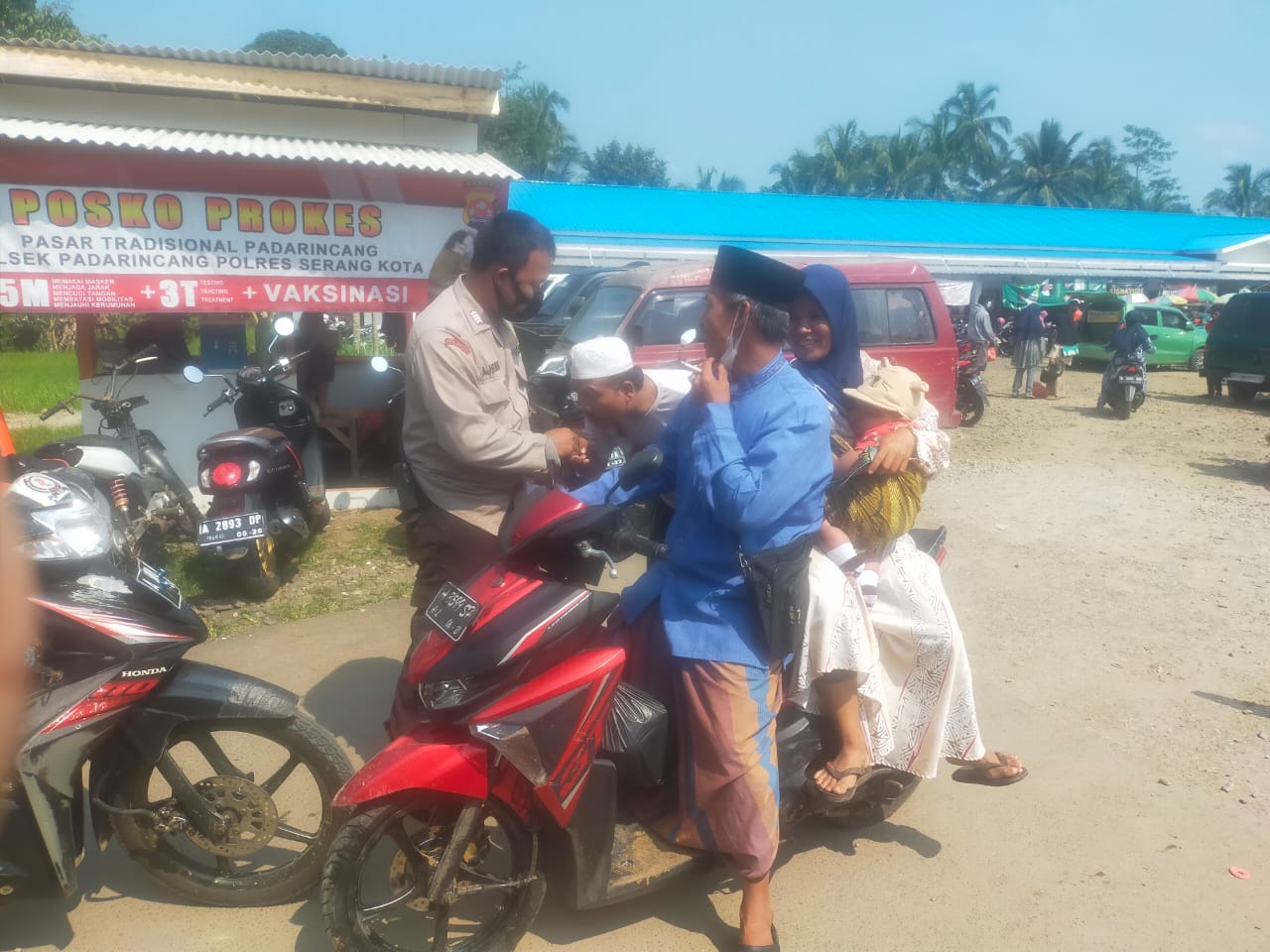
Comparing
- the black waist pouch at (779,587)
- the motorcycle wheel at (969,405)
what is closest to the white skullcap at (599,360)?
the black waist pouch at (779,587)

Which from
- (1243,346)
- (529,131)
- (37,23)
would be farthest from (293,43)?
(1243,346)

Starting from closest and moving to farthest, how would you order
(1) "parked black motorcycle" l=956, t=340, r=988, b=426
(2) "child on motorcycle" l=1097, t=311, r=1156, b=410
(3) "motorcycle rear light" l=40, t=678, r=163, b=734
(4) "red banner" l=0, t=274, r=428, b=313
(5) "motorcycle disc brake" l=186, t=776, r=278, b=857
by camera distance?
(3) "motorcycle rear light" l=40, t=678, r=163, b=734
(5) "motorcycle disc brake" l=186, t=776, r=278, b=857
(4) "red banner" l=0, t=274, r=428, b=313
(1) "parked black motorcycle" l=956, t=340, r=988, b=426
(2) "child on motorcycle" l=1097, t=311, r=1156, b=410

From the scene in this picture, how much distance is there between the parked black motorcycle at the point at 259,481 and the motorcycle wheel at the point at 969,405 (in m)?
9.17

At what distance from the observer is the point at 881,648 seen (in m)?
3.00

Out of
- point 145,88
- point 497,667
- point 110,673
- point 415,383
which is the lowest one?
point 110,673

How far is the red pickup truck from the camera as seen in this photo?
26.9 ft

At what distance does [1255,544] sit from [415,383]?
22.0 ft

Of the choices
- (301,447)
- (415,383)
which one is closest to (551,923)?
(415,383)

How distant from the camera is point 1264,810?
3.46 metres

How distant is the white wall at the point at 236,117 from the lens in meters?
6.35

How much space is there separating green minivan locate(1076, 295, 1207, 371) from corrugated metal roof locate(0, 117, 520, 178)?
17.4 meters

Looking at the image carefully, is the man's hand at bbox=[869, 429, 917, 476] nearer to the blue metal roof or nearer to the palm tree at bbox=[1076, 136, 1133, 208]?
the blue metal roof

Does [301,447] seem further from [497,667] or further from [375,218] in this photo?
[497,667]

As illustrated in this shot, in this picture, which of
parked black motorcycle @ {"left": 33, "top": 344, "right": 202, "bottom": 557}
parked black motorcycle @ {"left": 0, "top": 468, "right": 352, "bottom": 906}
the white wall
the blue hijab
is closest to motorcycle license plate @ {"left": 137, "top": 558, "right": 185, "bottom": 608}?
parked black motorcycle @ {"left": 0, "top": 468, "right": 352, "bottom": 906}
